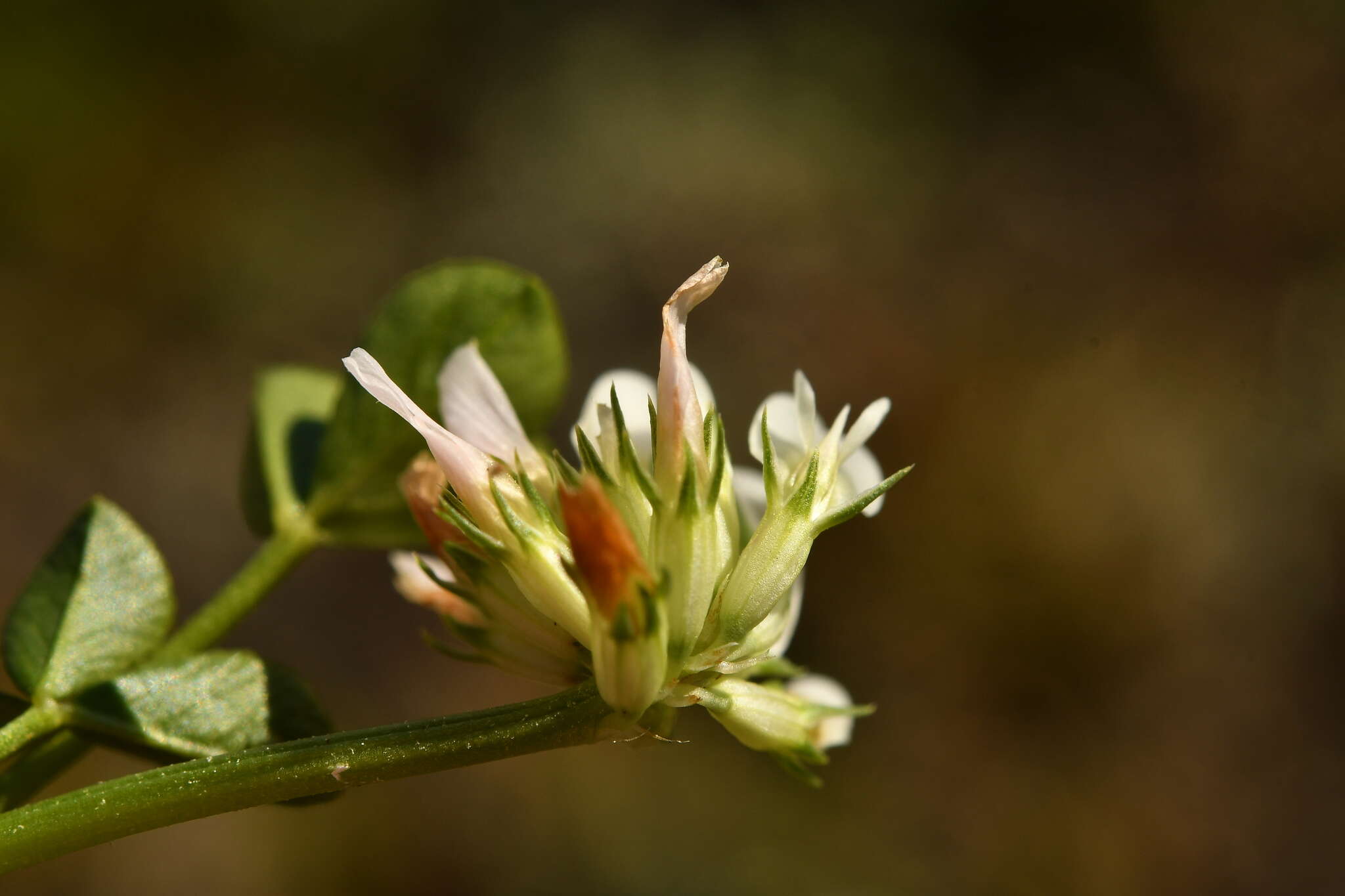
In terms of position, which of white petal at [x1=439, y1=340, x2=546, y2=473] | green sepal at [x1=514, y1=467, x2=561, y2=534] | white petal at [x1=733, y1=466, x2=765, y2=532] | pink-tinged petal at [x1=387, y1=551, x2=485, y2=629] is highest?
white petal at [x1=439, y1=340, x2=546, y2=473]

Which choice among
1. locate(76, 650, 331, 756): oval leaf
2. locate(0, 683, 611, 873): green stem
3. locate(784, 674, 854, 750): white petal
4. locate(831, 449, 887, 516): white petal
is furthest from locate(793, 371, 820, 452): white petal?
locate(76, 650, 331, 756): oval leaf

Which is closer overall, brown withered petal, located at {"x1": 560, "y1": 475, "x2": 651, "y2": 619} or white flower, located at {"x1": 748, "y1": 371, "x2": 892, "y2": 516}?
brown withered petal, located at {"x1": 560, "y1": 475, "x2": 651, "y2": 619}

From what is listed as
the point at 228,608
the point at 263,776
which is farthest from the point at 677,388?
the point at 228,608

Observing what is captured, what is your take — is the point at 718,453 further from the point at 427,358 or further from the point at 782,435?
the point at 427,358

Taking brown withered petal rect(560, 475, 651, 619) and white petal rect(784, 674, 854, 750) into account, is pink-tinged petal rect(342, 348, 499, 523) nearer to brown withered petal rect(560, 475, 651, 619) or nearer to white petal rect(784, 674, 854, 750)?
brown withered petal rect(560, 475, 651, 619)

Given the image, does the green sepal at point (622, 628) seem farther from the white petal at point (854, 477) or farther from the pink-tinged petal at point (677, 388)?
the white petal at point (854, 477)

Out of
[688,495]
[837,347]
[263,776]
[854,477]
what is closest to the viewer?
[263,776]

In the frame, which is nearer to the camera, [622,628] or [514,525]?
[622,628]

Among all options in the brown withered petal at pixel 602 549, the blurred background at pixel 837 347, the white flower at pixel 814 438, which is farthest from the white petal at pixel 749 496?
the blurred background at pixel 837 347
